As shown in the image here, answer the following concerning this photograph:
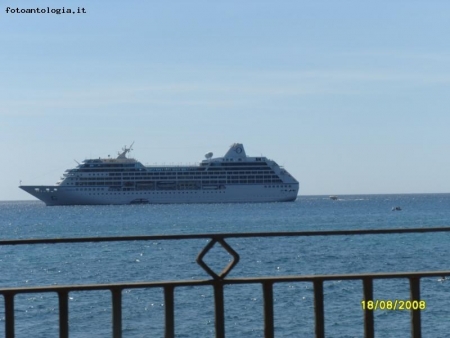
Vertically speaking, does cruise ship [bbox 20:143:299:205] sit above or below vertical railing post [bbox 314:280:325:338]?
above

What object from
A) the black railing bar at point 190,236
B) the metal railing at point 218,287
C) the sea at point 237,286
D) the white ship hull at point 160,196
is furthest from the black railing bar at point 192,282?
the white ship hull at point 160,196

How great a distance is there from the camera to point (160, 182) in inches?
3738

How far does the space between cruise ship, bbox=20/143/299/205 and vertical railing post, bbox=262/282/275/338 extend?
8956 centimetres

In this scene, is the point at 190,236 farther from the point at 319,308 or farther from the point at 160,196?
the point at 160,196

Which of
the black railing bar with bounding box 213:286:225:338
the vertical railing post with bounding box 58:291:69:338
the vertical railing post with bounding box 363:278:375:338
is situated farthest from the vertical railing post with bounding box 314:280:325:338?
the vertical railing post with bounding box 58:291:69:338

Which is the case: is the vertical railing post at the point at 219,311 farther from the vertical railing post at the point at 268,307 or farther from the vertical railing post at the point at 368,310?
the vertical railing post at the point at 368,310

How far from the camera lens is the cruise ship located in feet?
310

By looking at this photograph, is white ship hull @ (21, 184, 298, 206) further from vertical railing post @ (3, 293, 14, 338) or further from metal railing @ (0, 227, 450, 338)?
vertical railing post @ (3, 293, 14, 338)

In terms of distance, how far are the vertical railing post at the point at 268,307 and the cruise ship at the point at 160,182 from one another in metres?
89.6

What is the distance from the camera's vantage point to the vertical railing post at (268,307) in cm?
468

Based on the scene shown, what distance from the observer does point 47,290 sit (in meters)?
4.51

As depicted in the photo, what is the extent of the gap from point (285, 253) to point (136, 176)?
6773cm

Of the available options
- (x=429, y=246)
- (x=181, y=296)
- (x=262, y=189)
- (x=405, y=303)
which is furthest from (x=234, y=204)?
(x=405, y=303)

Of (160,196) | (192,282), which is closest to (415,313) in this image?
(192,282)
